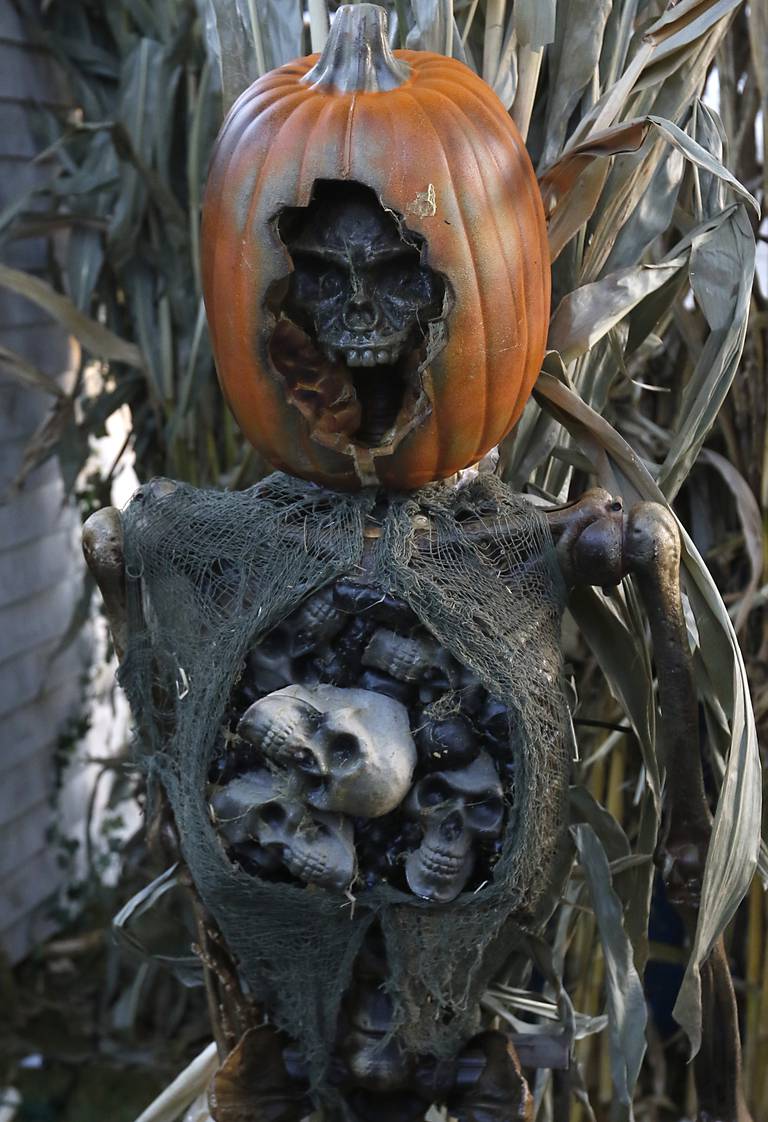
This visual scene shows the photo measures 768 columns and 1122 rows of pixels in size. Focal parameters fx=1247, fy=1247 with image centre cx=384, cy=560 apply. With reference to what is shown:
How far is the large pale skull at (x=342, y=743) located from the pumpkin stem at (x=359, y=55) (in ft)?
1.18

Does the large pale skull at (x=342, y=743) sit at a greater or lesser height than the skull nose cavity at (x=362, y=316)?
lesser

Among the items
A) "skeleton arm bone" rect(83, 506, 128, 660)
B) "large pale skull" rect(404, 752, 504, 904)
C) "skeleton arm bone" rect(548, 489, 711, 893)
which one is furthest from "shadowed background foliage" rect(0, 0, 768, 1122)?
"skeleton arm bone" rect(83, 506, 128, 660)

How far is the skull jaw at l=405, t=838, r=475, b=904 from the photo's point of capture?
29.6 inches

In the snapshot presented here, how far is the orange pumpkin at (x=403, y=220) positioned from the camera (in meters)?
0.70

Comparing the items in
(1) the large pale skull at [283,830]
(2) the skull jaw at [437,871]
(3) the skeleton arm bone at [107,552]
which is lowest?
(2) the skull jaw at [437,871]

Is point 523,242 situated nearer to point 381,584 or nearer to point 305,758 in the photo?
point 381,584

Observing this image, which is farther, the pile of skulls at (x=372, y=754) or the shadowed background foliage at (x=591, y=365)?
the shadowed background foliage at (x=591, y=365)

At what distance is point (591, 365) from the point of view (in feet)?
3.18

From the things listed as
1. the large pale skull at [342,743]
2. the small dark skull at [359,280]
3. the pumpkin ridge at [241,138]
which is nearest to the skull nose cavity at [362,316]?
the small dark skull at [359,280]

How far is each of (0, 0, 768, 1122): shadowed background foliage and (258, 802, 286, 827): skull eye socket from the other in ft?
0.76

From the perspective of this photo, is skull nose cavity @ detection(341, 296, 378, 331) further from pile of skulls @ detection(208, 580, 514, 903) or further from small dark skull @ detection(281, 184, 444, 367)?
pile of skulls @ detection(208, 580, 514, 903)

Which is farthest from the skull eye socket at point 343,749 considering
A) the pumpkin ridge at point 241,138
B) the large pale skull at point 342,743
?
the pumpkin ridge at point 241,138

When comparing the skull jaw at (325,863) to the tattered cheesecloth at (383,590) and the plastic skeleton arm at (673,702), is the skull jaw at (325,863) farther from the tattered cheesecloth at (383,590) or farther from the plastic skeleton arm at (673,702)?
the plastic skeleton arm at (673,702)

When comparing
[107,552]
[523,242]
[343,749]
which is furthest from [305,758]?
[523,242]
